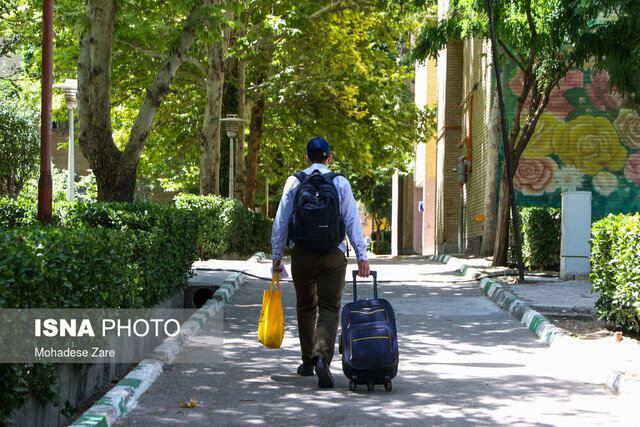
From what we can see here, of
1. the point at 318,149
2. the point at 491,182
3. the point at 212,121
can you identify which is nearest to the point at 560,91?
the point at 491,182

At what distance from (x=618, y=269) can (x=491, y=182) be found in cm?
1515

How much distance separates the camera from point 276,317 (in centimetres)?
715

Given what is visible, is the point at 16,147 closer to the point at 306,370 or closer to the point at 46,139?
the point at 46,139

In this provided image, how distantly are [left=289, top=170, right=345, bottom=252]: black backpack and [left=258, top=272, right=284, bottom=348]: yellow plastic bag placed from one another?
1.68 ft

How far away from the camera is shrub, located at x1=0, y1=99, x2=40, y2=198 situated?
132ft

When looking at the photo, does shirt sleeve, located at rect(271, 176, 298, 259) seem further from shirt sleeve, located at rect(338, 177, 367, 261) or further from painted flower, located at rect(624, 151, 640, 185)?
painted flower, located at rect(624, 151, 640, 185)

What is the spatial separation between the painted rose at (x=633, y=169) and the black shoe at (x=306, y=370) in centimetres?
1956

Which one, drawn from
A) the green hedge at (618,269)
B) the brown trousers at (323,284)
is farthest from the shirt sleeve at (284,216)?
the green hedge at (618,269)

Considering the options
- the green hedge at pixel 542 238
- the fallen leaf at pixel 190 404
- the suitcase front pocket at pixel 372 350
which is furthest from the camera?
the green hedge at pixel 542 238

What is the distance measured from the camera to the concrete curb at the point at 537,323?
686 cm

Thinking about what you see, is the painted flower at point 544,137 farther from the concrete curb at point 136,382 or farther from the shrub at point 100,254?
the concrete curb at point 136,382

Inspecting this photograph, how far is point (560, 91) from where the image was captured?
24.6 metres

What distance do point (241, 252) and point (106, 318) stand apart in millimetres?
18411

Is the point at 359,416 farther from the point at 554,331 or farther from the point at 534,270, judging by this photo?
the point at 534,270
